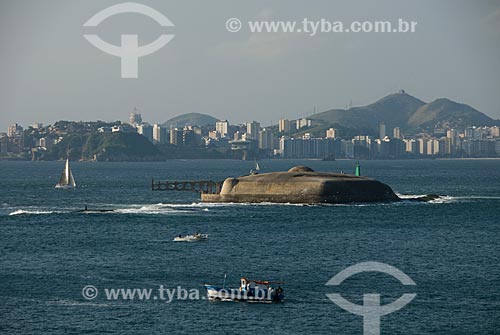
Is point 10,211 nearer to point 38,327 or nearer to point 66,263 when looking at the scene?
point 66,263

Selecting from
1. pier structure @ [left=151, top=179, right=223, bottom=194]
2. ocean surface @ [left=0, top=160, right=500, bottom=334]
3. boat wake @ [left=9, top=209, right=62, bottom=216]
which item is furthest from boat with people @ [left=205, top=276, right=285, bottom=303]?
pier structure @ [left=151, top=179, right=223, bottom=194]

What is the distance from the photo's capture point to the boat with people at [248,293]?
201ft

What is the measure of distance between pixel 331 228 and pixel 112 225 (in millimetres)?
22424

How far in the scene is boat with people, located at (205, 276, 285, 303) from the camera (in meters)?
61.2

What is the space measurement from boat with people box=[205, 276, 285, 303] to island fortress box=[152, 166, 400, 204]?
6785 cm

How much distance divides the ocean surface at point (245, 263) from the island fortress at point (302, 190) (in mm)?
3628

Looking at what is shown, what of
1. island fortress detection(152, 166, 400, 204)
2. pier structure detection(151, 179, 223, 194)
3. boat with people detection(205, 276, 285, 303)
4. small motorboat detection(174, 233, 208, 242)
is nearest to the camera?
boat with people detection(205, 276, 285, 303)

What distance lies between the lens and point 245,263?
76250 millimetres

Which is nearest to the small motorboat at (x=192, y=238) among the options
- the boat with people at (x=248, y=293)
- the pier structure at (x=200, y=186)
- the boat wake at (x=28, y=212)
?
the boat with people at (x=248, y=293)

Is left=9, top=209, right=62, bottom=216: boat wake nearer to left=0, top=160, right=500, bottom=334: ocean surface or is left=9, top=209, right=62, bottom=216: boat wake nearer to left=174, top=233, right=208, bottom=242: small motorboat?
left=0, top=160, right=500, bottom=334: ocean surface

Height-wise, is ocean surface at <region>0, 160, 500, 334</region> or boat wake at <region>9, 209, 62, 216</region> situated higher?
boat wake at <region>9, 209, 62, 216</region>

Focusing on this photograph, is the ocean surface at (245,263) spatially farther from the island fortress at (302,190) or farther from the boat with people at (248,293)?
the island fortress at (302,190)

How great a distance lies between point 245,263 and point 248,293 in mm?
14447

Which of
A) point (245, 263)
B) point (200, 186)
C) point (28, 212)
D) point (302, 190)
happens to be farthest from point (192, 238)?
point (200, 186)
